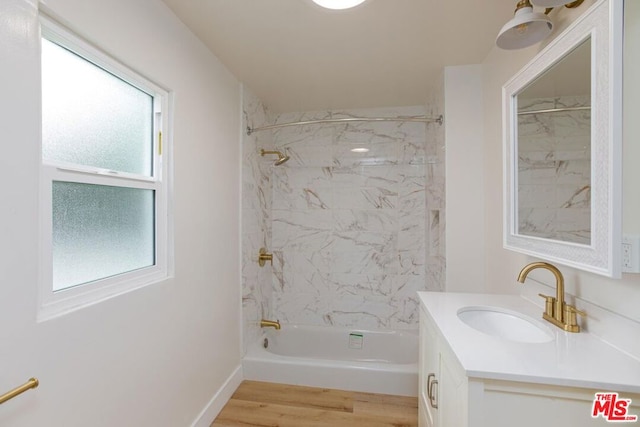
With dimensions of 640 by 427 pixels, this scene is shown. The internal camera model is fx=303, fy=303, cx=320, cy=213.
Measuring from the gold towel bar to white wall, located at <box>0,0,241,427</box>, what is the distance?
0.04 meters

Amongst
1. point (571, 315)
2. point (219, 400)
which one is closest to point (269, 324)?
point (219, 400)

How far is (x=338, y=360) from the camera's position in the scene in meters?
2.77

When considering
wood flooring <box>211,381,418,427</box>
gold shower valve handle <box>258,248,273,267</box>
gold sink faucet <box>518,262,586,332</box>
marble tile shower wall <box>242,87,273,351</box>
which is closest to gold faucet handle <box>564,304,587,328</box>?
gold sink faucet <box>518,262,586,332</box>

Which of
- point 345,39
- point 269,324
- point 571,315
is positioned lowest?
point 269,324

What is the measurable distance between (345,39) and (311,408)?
246cm

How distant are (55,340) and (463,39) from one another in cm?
245

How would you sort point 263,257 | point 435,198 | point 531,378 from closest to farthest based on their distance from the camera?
point 531,378, point 435,198, point 263,257

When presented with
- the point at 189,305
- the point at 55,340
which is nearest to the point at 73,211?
the point at 55,340

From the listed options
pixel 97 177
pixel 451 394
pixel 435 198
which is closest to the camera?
pixel 451 394

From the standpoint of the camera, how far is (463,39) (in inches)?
72.9

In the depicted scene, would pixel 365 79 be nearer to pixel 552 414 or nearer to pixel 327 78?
pixel 327 78

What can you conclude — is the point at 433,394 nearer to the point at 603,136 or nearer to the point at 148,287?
the point at 603,136

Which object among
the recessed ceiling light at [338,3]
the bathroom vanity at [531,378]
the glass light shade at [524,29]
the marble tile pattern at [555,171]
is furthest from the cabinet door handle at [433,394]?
the recessed ceiling light at [338,3]

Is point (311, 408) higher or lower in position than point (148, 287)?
lower
